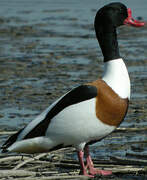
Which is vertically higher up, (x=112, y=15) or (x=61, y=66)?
(x=112, y=15)

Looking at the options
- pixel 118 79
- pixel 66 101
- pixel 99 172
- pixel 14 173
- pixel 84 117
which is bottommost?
pixel 99 172

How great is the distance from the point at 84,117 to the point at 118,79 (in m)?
0.52

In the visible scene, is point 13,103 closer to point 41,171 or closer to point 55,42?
point 41,171

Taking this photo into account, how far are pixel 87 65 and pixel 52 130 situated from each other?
6666 millimetres

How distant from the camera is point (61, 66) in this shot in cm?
1320

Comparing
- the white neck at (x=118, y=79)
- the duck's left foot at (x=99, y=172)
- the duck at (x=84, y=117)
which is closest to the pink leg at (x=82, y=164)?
the duck at (x=84, y=117)

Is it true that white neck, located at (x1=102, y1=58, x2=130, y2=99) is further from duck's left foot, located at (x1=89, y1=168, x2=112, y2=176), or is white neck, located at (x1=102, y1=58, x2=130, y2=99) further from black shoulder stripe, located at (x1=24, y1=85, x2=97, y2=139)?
duck's left foot, located at (x1=89, y1=168, x2=112, y2=176)

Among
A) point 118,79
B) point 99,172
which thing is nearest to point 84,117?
point 118,79

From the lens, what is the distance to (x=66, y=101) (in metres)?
6.55

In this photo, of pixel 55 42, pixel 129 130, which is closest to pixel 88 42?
pixel 55 42

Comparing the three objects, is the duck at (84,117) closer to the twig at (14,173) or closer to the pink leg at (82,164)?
the pink leg at (82,164)

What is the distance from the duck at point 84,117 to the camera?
21.1ft

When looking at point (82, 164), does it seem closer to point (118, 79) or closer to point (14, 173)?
point (14, 173)

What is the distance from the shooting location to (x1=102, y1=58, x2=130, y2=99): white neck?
6516 millimetres
